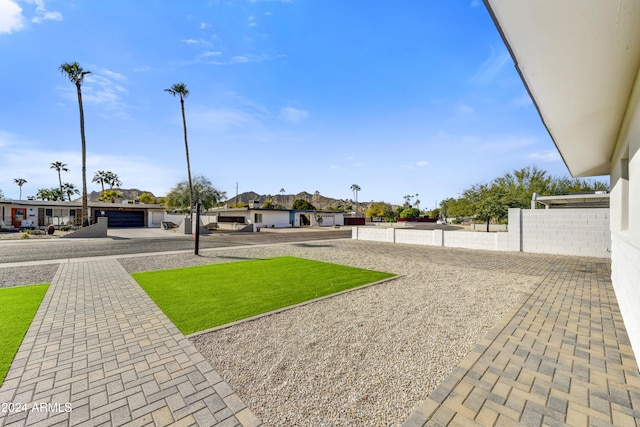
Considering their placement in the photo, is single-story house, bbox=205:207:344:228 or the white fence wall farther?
→ single-story house, bbox=205:207:344:228

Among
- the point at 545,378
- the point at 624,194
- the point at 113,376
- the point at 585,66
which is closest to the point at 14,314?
the point at 113,376

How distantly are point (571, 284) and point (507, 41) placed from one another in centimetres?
772

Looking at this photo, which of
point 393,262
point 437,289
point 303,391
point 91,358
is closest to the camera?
point 303,391

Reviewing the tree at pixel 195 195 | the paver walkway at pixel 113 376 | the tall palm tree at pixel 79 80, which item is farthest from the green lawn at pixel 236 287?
the tree at pixel 195 195

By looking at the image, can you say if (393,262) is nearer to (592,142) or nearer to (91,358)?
(592,142)

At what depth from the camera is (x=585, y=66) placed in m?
2.71

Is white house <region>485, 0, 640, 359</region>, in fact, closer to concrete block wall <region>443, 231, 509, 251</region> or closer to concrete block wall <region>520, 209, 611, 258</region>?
concrete block wall <region>520, 209, 611, 258</region>

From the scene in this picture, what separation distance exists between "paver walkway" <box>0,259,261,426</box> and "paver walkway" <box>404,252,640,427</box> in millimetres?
1920

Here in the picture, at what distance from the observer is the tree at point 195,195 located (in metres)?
33.3

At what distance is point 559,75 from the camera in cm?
284

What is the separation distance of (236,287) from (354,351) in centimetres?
418

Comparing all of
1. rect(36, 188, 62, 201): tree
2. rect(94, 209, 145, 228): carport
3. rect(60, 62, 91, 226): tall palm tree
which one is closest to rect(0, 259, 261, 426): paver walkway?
rect(60, 62, 91, 226): tall palm tree

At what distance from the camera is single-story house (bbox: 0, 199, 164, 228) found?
30.1 meters

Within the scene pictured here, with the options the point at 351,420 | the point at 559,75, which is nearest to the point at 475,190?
the point at 559,75
